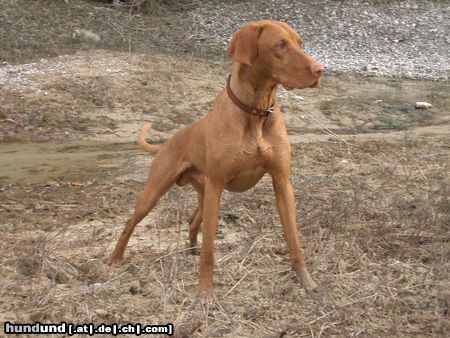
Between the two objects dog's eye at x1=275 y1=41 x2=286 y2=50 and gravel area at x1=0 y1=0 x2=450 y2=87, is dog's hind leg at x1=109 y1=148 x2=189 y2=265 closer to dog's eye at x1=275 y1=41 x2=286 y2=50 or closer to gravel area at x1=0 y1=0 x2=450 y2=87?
dog's eye at x1=275 y1=41 x2=286 y2=50

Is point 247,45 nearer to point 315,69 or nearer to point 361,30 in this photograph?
point 315,69

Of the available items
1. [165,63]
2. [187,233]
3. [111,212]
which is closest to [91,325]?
[187,233]

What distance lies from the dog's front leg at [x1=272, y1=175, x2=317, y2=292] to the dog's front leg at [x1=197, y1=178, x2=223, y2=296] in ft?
1.29

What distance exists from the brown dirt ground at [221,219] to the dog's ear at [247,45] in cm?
145

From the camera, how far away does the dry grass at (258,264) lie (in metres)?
4.60

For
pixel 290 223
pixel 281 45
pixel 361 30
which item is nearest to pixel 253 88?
pixel 281 45

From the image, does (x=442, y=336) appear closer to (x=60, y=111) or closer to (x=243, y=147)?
(x=243, y=147)

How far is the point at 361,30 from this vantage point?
53.1 feet

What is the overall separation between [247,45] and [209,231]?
116cm

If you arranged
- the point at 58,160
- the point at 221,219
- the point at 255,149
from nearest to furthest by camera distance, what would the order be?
the point at 255,149 < the point at 221,219 < the point at 58,160

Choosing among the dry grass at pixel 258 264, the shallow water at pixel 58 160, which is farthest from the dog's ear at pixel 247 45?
the shallow water at pixel 58 160

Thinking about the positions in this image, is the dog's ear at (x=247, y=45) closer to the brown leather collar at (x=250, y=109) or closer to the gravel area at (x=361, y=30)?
the brown leather collar at (x=250, y=109)

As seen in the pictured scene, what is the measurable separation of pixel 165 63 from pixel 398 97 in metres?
3.78

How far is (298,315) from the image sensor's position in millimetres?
4719
